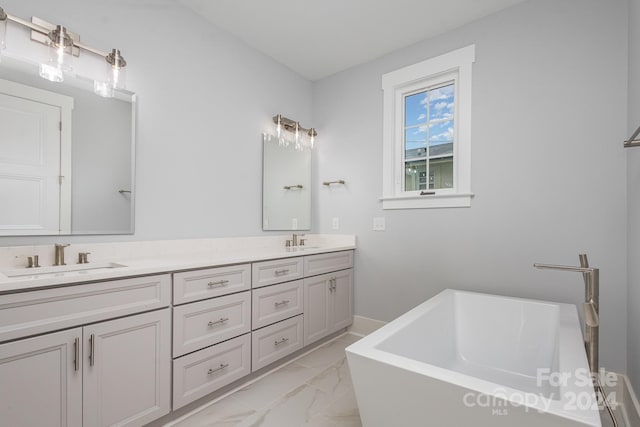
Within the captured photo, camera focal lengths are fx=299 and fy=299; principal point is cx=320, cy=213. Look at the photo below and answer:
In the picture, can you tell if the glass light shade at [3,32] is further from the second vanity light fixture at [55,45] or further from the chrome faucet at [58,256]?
the chrome faucet at [58,256]

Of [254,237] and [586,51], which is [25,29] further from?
[586,51]

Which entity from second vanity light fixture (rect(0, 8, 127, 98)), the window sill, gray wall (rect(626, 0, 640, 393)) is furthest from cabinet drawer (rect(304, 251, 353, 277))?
gray wall (rect(626, 0, 640, 393))

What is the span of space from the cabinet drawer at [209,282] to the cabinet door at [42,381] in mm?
447

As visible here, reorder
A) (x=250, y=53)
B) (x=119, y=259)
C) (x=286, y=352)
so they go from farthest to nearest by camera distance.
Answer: (x=250, y=53) < (x=286, y=352) < (x=119, y=259)

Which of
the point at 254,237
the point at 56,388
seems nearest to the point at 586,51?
the point at 254,237

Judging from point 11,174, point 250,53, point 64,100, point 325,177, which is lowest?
point 11,174

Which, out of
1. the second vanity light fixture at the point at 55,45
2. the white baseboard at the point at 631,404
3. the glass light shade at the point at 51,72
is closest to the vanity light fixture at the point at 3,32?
the second vanity light fixture at the point at 55,45

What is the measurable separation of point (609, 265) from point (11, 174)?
3.40m

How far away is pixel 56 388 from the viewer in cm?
120

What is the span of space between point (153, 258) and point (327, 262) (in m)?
1.37

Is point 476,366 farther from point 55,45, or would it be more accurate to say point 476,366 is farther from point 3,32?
point 3,32

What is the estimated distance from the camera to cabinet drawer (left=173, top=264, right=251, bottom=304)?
5.29ft

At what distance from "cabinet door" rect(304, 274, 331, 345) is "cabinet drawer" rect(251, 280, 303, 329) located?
10cm

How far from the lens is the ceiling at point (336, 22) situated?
86.2 inches
